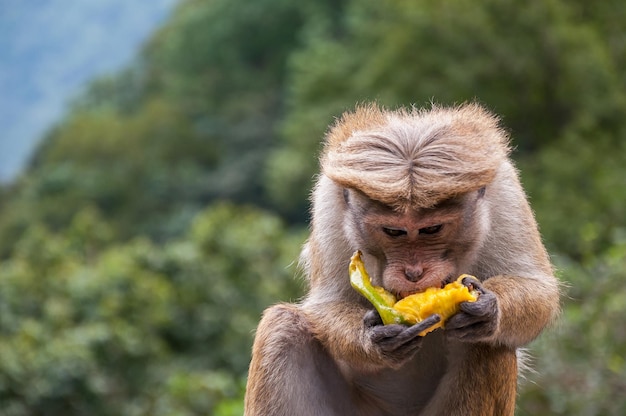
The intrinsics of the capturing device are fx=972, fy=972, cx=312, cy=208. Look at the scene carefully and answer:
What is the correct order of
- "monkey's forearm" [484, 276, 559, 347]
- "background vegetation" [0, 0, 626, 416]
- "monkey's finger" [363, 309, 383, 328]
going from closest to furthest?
"monkey's finger" [363, 309, 383, 328] → "monkey's forearm" [484, 276, 559, 347] → "background vegetation" [0, 0, 626, 416]

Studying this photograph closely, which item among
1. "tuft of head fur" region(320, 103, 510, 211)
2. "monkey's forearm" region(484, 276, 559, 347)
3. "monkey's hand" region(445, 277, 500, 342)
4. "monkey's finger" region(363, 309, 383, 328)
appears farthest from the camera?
"monkey's forearm" region(484, 276, 559, 347)

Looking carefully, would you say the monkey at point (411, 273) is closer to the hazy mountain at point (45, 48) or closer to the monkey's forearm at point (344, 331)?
the monkey's forearm at point (344, 331)

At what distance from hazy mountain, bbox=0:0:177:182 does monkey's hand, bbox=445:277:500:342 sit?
51.7 m

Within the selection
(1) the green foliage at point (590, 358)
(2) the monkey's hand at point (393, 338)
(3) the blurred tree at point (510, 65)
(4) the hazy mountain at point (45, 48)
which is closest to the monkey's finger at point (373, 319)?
(2) the monkey's hand at point (393, 338)

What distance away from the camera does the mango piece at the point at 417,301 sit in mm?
4930

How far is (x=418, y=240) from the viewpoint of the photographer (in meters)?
5.00

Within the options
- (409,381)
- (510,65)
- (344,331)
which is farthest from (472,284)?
(510,65)

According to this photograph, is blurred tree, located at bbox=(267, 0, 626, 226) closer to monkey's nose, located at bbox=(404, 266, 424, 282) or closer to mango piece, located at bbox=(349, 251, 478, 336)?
mango piece, located at bbox=(349, 251, 478, 336)

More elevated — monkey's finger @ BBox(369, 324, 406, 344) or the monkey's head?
the monkey's head

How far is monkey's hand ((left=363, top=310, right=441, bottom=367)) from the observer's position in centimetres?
509

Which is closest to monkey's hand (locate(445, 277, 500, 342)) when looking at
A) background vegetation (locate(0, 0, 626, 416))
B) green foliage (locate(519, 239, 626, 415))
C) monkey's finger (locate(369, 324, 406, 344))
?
monkey's finger (locate(369, 324, 406, 344))

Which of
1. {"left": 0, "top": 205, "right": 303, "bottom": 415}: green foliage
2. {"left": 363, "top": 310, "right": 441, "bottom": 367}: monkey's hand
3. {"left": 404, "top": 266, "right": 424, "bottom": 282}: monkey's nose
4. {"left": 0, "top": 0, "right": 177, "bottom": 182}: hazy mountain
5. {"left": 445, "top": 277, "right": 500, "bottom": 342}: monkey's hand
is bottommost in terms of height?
{"left": 363, "top": 310, "right": 441, "bottom": 367}: monkey's hand

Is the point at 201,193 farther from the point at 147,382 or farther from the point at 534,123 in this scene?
the point at 147,382

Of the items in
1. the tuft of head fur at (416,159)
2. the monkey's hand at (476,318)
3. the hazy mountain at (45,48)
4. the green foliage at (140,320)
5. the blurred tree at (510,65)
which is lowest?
the monkey's hand at (476,318)
